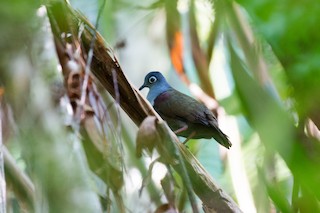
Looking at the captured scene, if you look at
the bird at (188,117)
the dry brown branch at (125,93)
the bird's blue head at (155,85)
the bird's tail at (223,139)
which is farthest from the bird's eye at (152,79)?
the dry brown branch at (125,93)

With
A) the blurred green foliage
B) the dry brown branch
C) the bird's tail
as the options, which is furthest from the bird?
the dry brown branch

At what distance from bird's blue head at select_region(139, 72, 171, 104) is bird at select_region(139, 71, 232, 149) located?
0.30 ft

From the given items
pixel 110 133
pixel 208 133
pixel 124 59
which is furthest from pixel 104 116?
pixel 124 59

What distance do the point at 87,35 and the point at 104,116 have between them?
23 cm

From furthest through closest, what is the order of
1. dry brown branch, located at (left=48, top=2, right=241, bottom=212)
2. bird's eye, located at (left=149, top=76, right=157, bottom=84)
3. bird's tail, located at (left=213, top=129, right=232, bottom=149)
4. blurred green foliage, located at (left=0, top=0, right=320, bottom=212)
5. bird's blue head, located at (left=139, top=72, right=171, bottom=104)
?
bird's eye, located at (left=149, top=76, right=157, bottom=84)
bird's blue head, located at (left=139, top=72, right=171, bottom=104)
bird's tail, located at (left=213, top=129, right=232, bottom=149)
dry brown branch, located at (left=48, top=2, right=241, bottom=212)
blurred green foliage, located at (left=0, top=0, right=320, bottom=212)

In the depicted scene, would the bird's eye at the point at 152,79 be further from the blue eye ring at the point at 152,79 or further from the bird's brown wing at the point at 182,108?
the bird's brown wing at the point at 182,108

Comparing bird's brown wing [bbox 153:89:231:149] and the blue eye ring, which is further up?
the blue eye ring

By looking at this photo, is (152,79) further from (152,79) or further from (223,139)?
(223,139)

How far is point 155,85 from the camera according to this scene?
3.32 metres

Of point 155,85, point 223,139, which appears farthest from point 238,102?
point 155,85

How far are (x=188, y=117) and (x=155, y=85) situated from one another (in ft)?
1.56

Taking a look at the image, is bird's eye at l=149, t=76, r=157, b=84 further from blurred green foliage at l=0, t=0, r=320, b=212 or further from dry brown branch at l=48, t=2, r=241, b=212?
dry brown branch at l=48, t=2, r=241, b=212

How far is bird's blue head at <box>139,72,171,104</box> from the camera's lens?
10.6 ft

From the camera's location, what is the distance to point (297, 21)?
1411 mm
